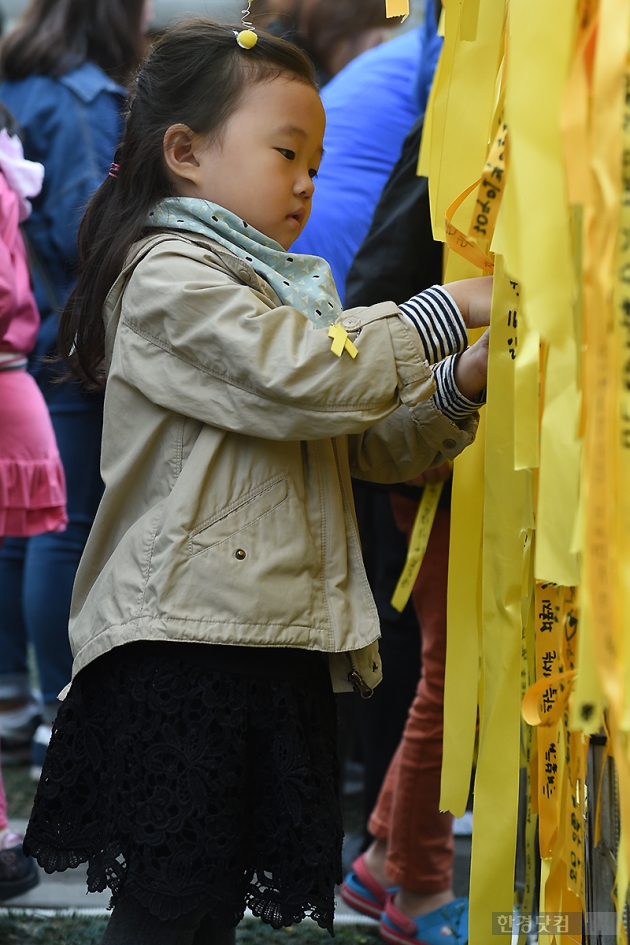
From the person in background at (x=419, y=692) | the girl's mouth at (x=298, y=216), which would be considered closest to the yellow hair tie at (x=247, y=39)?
the girl's mouth at (x=298, y=216)

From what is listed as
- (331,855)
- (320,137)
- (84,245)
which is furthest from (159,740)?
(320,137)

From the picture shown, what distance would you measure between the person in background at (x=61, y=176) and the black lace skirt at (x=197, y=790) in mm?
1462

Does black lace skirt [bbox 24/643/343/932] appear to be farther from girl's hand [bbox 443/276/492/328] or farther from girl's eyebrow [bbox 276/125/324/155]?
girl's eyebrow [bbox 276/125/324/155]

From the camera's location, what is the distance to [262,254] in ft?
4.88

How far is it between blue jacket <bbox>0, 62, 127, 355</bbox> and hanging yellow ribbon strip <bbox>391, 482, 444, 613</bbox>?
50.1 inches

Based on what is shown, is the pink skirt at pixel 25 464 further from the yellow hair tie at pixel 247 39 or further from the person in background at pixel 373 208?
the yellow hair tie at pixel 247 39

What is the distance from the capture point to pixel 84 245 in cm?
166

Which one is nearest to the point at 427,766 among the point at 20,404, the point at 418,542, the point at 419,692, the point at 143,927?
the point at 419,692

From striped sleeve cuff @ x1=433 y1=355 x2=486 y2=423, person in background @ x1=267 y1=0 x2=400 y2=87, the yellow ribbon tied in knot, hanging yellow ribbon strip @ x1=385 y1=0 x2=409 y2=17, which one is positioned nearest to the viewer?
the yellow ribbon tied in knot

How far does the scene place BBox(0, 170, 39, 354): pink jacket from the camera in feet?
7.66

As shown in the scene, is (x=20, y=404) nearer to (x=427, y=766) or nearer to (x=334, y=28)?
(x=427, y=766)

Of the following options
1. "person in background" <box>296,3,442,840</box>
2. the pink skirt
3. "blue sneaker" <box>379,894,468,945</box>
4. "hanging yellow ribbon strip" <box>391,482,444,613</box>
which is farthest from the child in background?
"hanging yellow ribbon strip" <box>391,482,444,613</box>

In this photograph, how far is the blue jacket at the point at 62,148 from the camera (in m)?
2.85

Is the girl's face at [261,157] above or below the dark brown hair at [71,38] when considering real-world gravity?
below
